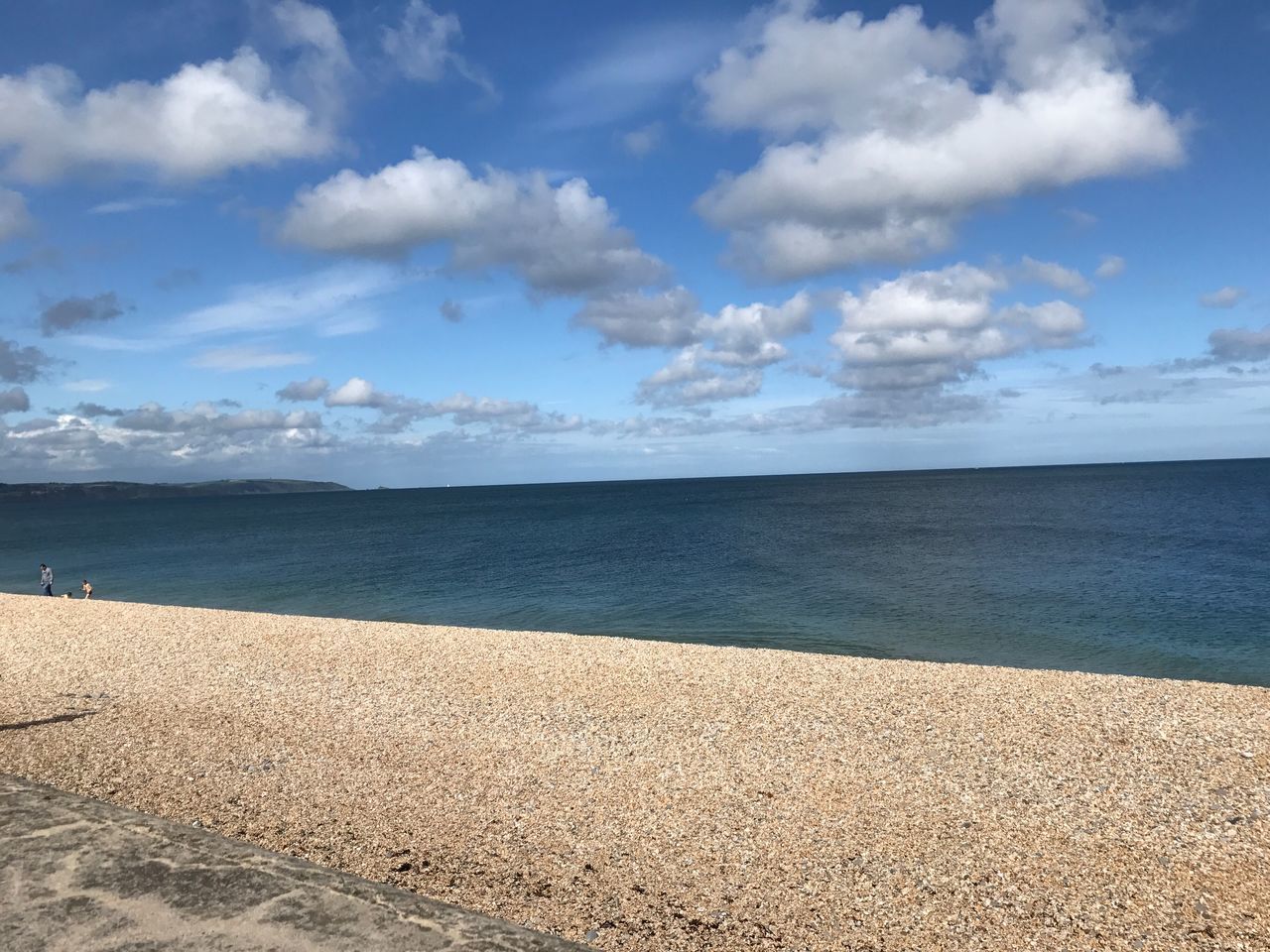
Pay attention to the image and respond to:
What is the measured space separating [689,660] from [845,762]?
22.6ft

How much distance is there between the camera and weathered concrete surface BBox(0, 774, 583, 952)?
398cm

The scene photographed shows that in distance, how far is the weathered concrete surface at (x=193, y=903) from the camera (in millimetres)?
3980

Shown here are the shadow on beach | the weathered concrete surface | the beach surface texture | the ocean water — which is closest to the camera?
the weathered concrete surface

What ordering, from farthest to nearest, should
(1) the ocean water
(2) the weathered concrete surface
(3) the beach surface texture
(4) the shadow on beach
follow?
(1) the ocean water → (4) the shadow on beach → (3) the beach surface texture → (2) the weathered concrete surface

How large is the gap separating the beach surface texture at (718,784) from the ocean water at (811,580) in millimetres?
6886

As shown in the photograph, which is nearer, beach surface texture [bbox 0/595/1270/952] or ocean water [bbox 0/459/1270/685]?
beach surface texture [bbox 0/595/1270/952]

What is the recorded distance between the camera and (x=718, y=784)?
10.7 meters

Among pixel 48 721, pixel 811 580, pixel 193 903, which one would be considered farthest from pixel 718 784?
pixel 811 580

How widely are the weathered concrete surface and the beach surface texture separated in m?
3.59

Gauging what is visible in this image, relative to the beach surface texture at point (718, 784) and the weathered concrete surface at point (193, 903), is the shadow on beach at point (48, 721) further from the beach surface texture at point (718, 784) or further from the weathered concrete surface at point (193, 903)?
the weathered concrete surface at point (193, 903)

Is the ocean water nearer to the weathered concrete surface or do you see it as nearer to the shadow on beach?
the shadow on beach

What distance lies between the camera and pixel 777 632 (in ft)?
81.6

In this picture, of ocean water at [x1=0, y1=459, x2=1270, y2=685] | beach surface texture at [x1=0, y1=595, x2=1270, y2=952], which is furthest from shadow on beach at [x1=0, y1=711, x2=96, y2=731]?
ocean water at [x1=0, y1=459, x2=1270, y2=685]

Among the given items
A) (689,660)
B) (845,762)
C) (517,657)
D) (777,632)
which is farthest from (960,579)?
(845,762)
